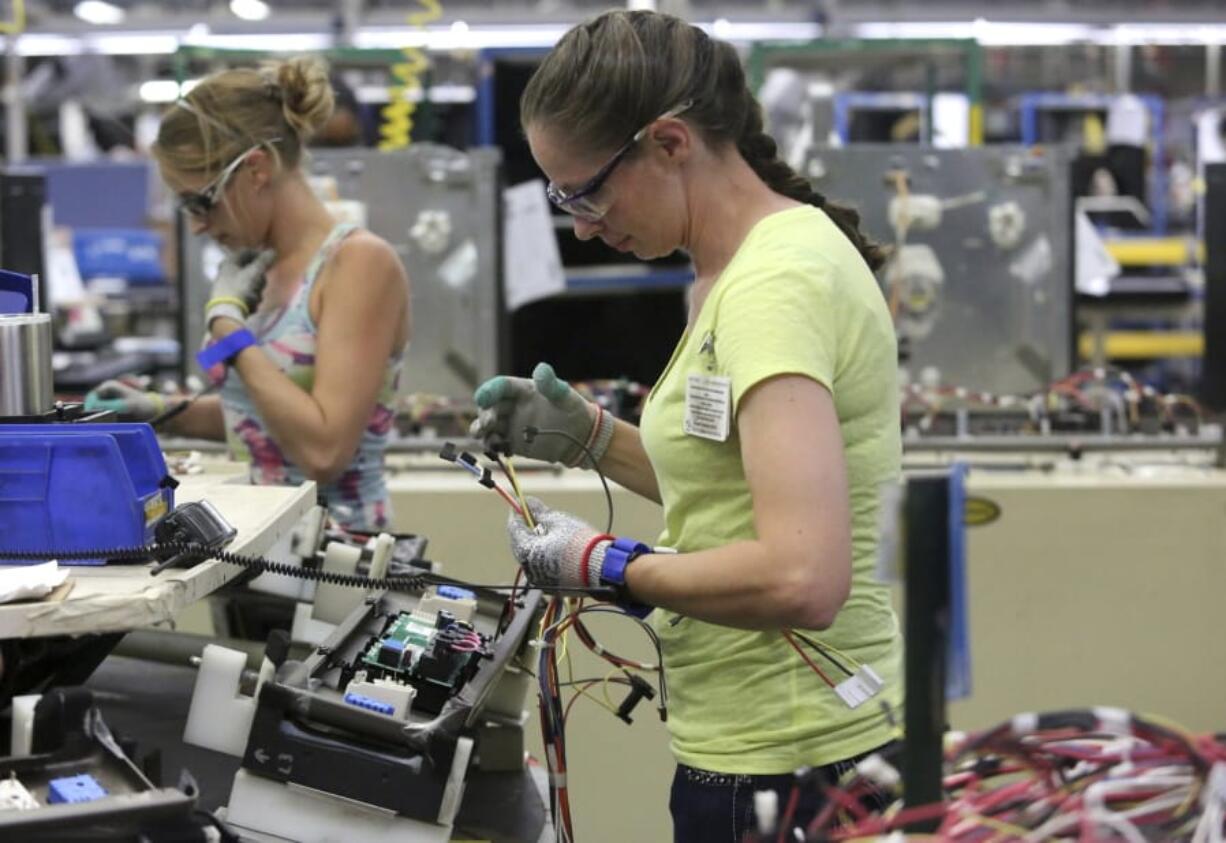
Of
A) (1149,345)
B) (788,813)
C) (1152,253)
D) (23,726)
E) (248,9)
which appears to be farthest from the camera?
(248,9)

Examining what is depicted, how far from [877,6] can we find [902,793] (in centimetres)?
981

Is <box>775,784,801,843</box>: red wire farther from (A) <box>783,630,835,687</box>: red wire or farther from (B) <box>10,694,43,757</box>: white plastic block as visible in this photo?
(B) <box>10,694,43,757</box>: white plastic block

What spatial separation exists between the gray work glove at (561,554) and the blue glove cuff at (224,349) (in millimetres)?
736

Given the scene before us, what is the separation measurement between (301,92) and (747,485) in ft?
3.62

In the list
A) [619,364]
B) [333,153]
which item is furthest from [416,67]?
[619,364]

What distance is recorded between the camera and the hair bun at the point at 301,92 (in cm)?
213

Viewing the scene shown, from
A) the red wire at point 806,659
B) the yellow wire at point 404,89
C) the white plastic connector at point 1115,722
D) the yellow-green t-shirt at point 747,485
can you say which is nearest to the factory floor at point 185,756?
the yellow-green t-shirt at point 747,485

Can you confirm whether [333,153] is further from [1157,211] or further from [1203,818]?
[1157,211]

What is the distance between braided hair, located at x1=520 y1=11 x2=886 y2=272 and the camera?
136cm

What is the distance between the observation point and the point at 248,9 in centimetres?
1015

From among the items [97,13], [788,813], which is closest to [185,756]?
Answer: [788,813]

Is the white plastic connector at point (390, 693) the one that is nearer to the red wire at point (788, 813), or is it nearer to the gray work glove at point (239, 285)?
the red wire at point (788, 813)

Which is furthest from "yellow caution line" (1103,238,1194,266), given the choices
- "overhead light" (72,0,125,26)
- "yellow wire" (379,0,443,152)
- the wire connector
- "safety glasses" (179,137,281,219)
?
"overhead light" (72,0,125,26)

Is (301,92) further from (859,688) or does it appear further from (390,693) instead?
(859,688)
